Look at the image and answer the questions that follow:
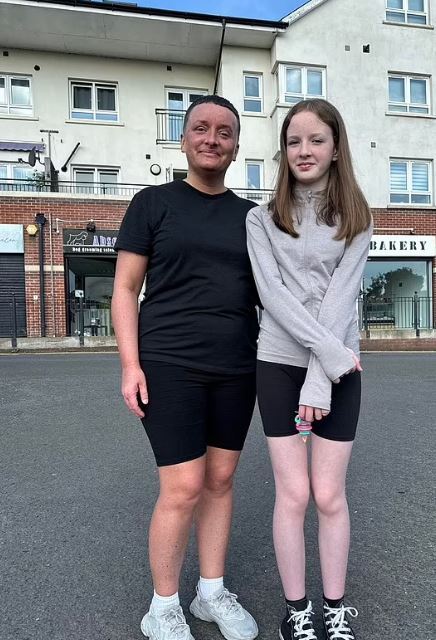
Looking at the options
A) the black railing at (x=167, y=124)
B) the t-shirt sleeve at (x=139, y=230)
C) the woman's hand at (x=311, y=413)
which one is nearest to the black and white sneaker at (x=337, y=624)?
the woman's hand at (x=311, y=413)

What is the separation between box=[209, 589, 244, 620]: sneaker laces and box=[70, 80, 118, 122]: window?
1777 centimetres

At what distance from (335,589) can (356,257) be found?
121cm

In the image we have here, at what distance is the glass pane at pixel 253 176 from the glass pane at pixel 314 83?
2.93 meters

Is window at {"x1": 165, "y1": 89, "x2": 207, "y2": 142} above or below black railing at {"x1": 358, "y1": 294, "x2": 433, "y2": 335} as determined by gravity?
above

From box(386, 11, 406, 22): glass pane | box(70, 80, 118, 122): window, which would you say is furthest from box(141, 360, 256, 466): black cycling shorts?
box(386, 11, 406, 22): glass pane

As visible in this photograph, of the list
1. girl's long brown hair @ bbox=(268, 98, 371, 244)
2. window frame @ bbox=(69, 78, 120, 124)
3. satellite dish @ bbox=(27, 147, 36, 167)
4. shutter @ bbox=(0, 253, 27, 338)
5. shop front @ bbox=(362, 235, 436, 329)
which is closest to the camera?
girl's long brown hair @ bbox=(268, 98, 371, 244)

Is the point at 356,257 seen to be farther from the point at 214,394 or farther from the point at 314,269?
the point at 214,394

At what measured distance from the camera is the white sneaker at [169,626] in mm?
1827

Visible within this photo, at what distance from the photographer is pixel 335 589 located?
6.08 ft

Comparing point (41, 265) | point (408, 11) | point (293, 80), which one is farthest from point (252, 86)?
point (41, 265)

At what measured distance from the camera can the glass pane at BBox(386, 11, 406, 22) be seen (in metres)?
17.6

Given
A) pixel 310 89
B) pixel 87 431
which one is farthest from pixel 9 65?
pixel 87 431

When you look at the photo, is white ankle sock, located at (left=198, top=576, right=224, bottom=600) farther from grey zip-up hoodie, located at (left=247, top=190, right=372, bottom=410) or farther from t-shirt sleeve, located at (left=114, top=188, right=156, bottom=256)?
t-shirt sleeve, located at (left=114, top=188, right=156, bottom=256)

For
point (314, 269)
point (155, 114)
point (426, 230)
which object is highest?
point (155, 114)
